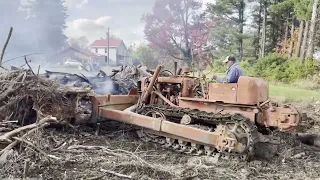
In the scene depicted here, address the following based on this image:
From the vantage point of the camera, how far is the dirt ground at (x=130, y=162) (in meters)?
5.48

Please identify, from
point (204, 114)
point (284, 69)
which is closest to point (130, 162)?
point (204, 114)

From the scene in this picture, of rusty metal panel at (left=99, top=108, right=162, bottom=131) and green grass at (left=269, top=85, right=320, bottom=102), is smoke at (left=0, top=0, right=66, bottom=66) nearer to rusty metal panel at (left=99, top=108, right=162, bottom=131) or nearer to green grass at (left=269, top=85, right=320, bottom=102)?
green grass at (left=269, top=85, right=320, bottom=102)

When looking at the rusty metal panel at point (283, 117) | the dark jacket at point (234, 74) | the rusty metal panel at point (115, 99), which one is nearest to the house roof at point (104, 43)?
the rusty metal panel at point (115, 99)

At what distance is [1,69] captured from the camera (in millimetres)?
7711

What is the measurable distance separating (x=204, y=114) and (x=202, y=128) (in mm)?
247

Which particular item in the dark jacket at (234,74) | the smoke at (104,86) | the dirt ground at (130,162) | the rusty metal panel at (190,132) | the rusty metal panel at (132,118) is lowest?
the dirt ground at (130,162)

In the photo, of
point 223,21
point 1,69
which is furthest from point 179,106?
point 223,21

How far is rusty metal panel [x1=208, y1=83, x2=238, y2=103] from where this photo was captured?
6.87 m

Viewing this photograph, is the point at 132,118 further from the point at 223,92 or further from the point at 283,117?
the point at 283,117

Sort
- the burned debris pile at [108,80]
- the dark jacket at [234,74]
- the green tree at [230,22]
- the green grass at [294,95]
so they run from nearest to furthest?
1. the dark jacket at [234,74]
2. the burned debris pile at [108,80]
3. the green grass at [294,95]
4. the green tree at [230,22]

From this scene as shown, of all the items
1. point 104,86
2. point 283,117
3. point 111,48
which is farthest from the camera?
point 111,48

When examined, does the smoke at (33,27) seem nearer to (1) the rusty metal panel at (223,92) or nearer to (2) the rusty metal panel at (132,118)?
(2) the rusty metal panel at (132,118)

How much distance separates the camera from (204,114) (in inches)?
274

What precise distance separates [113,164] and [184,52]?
25.4 meters
